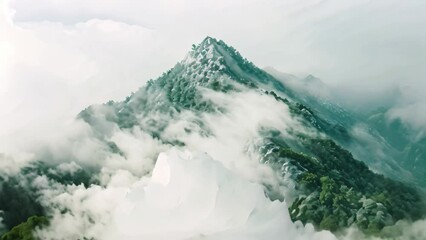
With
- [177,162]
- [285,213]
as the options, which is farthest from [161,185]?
[285,213]

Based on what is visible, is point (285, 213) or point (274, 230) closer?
point (274, 230)

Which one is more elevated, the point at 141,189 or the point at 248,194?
the point at 141,189

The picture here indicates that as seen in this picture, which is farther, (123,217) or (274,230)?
(123,217)

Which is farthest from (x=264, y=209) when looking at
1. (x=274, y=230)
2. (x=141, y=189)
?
(x=141, y=189)

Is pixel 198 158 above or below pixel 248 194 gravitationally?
above

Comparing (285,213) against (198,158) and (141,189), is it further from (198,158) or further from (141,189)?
(141,189)

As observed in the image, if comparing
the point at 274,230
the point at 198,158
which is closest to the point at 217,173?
the point at 198,158

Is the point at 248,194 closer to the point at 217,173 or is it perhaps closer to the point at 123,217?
the point at 217,173

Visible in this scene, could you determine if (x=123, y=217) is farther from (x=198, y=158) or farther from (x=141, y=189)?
(x=198, y=158)
